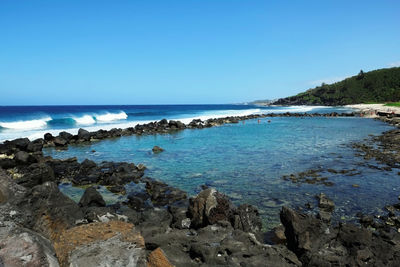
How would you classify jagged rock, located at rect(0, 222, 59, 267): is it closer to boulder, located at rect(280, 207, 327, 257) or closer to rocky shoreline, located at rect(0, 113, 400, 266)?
rocky shoreline, located at rect(0, 113, 400, 266)

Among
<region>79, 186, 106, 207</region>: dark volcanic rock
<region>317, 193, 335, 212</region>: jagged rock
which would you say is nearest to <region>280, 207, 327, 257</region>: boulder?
<region>317, 193, 335, 212</region>: jagged rock

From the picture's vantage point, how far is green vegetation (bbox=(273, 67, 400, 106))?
368ft

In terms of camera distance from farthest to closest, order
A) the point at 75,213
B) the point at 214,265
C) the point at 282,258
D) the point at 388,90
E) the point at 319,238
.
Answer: the point at 388,90 → the point at 75,213 → the point at 319,238 → the point at 282,258 → the point at 214,265

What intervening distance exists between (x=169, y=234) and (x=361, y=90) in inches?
5445

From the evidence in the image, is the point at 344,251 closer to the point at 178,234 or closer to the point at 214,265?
the point at 214,265

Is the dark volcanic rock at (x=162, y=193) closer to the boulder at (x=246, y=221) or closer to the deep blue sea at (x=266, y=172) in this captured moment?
the deep blue sea at (x=266, y=172)

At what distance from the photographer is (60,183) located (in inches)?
574

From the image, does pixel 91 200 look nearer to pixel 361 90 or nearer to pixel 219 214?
pixel 219 214

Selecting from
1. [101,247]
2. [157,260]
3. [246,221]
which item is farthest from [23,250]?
[246,221]

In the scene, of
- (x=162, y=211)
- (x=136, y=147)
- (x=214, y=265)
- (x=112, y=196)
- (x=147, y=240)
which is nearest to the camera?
(x=214, y=265)

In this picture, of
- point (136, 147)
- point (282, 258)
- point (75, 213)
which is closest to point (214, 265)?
point (282, 258)

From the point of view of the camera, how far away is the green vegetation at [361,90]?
112088 millimetres

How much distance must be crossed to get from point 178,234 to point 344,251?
3.90 meters

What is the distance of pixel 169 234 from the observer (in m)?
6.86
